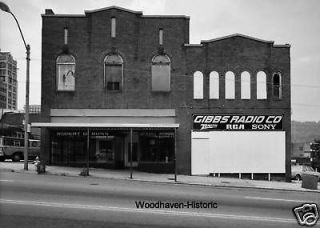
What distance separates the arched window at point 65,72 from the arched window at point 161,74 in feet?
16.2


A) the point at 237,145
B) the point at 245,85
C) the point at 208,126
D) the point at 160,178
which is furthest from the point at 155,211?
the point at 245,85

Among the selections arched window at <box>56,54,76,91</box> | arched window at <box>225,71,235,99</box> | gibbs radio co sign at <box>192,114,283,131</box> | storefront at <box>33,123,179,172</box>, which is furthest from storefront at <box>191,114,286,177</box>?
arched window at <box>56,54,76,91</box>

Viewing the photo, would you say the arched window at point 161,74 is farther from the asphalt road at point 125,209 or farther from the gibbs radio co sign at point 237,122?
the asphalt road at point 125,209

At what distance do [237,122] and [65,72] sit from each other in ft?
36.0

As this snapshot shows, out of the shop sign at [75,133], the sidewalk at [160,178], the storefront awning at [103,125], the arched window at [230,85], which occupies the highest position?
the arched window at [230,85]

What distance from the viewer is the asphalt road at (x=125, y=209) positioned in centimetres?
1090

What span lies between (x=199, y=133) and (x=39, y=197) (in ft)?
52.5

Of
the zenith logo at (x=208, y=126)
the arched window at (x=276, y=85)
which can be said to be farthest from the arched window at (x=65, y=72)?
the arched window at (x=276, y=85)

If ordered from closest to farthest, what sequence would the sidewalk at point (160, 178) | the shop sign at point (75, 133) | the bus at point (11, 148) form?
the sidewalk at point (160, 178), the shop sign at point (75, 133), the bus at point (11, 148)

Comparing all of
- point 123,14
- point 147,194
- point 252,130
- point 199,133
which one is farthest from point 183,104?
point 147,194

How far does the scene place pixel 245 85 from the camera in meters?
29.5

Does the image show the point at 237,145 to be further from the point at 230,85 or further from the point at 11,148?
the point at 11,148

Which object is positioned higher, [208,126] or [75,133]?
[208,126]

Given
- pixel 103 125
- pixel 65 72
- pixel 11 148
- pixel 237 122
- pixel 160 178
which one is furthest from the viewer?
pixel 11 148
